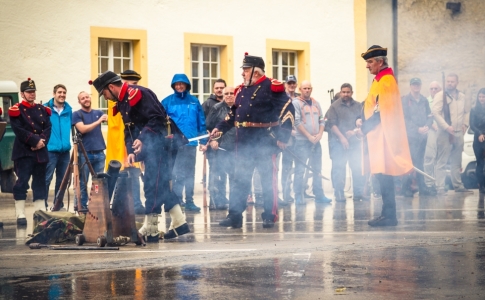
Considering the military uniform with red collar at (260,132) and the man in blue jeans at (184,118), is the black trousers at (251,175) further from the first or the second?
the man in blue jeans at (184,118)

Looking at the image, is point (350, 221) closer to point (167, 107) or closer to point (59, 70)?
point (167, 107)

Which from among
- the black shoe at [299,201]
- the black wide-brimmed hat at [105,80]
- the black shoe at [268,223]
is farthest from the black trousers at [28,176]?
the black shoe at [299,201]

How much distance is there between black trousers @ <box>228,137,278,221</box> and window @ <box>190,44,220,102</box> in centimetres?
916

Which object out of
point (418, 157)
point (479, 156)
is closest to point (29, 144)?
point (418, 157)

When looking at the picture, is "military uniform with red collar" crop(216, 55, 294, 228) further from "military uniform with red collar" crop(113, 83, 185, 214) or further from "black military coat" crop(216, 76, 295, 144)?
"military uniform with red collar" crop(113, 83, 185, 214)

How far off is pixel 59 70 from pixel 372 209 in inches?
286

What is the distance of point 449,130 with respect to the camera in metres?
19.3

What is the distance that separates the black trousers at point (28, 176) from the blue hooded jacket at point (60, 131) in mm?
1115

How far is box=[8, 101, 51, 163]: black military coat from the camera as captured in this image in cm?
1393

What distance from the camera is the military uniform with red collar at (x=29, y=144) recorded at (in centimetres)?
1398

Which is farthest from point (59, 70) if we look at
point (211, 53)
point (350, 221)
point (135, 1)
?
point (350, 221)

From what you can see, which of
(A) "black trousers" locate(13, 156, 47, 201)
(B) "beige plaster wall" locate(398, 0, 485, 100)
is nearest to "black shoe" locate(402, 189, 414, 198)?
(B) "beige plaster wall" locate(398, 0, 485, 100)

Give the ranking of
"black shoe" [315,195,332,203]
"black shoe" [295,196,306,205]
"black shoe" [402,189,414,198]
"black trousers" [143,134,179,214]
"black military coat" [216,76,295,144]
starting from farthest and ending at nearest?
1. "black shoe" [402,189,414,198]
2. "black shoe" [315,195,332,203]
3. "black shoe" [295,196,306,205]
4. "black military coat" [216,76,295,144]
5. "black trousers" [143,134,179,214]

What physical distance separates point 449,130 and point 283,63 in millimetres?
5463
